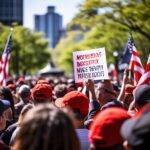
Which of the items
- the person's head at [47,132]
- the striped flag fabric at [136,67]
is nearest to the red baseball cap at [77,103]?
the person's head at [47,132]

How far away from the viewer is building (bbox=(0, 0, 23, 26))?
123 meters

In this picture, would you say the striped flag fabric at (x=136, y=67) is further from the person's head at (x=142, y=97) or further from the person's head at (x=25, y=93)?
the person's head at (x=142, y=97)

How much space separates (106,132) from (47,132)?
1.84 ft

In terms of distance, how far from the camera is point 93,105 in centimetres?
727

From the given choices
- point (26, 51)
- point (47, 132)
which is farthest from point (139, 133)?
point (26, 51)

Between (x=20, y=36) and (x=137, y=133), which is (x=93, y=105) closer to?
(x=137, y=133)

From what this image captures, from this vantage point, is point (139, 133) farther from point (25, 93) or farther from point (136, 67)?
point (136, 67)

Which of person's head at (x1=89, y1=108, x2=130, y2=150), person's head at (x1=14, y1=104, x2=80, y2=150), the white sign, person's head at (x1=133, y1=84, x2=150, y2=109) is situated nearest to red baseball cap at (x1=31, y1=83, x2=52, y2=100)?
person's head at (x1=133, y1=84, x2=150, y2=109)

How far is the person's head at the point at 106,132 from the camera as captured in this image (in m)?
3.79

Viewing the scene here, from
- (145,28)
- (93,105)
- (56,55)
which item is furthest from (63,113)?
(56,55)

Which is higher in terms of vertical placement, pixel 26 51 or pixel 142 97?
pixel 26 51

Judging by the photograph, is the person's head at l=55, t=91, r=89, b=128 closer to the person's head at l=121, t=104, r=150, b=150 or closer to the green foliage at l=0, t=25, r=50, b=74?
the person's head at l=121, t=104, r=150, b=150

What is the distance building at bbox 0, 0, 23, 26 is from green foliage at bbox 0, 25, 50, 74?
40398 millimetres

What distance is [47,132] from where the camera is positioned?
3.34 m
